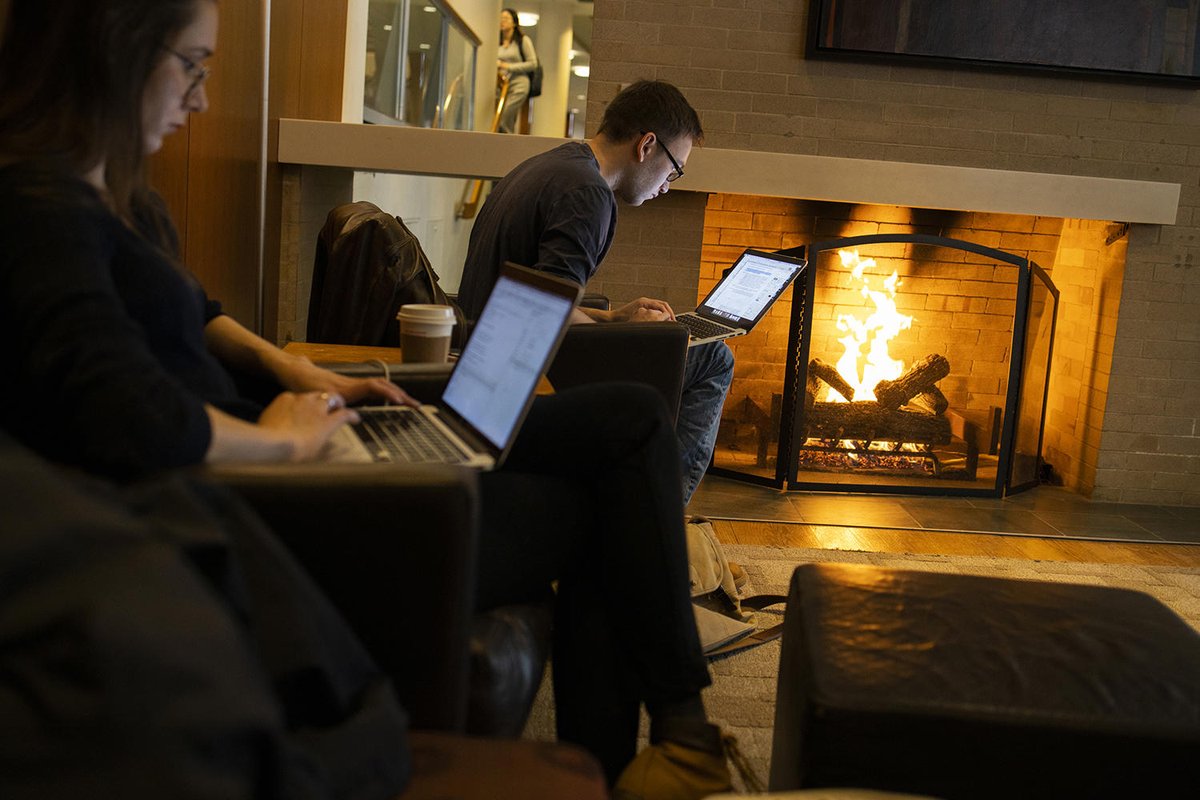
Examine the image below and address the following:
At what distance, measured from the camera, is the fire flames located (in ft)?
13.5

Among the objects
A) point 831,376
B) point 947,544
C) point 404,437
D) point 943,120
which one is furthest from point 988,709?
Result: point 943,120

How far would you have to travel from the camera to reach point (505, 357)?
1639 mm

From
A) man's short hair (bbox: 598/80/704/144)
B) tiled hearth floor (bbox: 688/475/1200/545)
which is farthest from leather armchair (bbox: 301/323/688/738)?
tiled hearth floor (bbox: 688/475/1200/545)

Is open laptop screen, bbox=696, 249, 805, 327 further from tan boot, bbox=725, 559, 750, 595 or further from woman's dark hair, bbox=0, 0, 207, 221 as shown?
woman's dark hair, bbox=0, 0, 207, 221

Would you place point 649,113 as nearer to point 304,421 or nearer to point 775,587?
point 775,587

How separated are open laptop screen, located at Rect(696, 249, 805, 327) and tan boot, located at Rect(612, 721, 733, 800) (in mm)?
1605

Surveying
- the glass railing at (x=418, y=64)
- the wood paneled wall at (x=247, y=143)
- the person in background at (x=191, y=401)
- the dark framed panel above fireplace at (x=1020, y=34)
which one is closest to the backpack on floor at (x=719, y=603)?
the person in background at (x=191, y=401)

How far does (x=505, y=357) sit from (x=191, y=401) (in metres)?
0.54

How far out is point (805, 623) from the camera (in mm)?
1520

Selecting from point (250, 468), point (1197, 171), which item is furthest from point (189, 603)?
point (1197, 171)

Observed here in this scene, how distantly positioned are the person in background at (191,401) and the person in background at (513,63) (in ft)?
26.1

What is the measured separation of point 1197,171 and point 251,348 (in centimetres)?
354

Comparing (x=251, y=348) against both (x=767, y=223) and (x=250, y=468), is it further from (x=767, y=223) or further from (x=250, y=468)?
(x=767, y=223)

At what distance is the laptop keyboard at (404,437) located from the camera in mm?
1471
